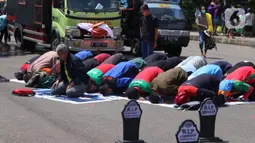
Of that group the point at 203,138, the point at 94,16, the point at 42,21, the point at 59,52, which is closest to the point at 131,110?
the point at 203,138

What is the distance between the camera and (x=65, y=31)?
18.9 m

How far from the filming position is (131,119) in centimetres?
742

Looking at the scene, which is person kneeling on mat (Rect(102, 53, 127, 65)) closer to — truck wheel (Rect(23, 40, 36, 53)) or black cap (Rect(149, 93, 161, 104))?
black cap (Rect(149, 93, 161, 104))

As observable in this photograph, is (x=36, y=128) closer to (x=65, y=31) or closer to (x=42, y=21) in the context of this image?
(x=65, y=31)

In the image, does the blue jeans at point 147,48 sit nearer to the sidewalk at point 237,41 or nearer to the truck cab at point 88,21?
the truck cab at point 88,21

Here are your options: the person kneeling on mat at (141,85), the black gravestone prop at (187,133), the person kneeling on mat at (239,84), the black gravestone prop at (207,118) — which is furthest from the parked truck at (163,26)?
the black gravestone prop at (187,133)

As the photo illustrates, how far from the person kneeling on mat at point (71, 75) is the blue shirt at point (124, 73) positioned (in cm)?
68

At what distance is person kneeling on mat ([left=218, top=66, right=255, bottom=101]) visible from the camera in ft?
37.6

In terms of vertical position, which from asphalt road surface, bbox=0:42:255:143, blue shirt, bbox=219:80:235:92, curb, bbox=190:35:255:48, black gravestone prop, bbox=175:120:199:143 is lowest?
curb, bbox=190:35:255:48

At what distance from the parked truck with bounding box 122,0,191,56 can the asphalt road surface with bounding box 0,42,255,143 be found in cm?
970

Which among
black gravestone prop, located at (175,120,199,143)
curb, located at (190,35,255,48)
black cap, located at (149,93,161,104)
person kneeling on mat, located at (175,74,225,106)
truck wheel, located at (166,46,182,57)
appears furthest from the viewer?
curb, located at (190,35,255,48)

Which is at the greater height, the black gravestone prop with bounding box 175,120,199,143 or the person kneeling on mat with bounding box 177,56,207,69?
the black gravestone prop with bounding box 175,120,199,143

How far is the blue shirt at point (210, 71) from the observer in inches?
454

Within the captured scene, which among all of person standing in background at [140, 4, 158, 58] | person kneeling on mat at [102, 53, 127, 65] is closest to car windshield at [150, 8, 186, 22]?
person standing in background at [140, 4, 158, 58]
